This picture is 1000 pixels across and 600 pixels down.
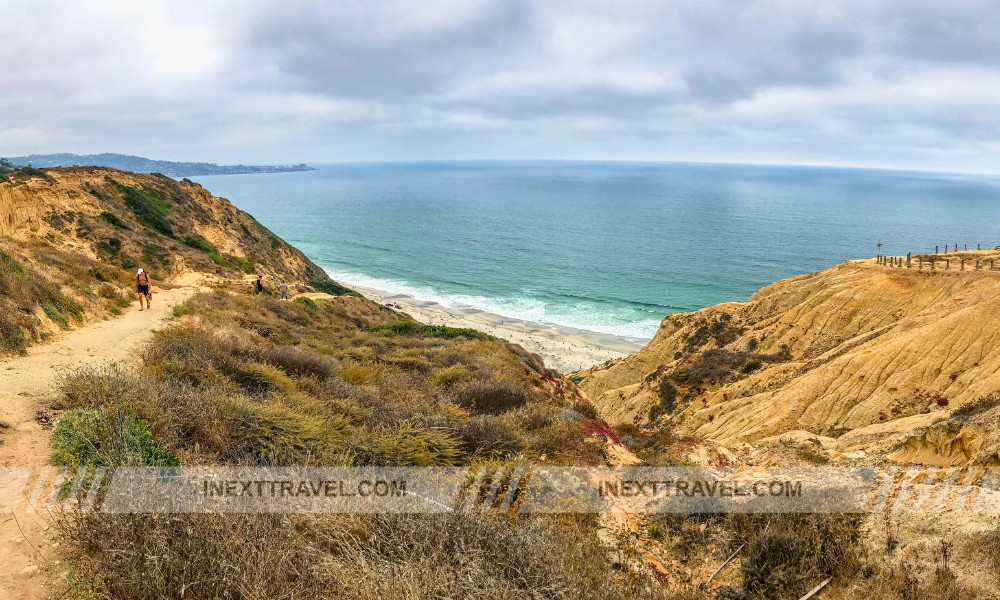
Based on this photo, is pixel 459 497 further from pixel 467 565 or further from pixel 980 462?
pixel 980 462

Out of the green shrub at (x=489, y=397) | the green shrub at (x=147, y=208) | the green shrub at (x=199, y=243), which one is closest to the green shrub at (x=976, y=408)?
the green shrub at (x=489, y=397)

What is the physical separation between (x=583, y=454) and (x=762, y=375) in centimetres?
1937

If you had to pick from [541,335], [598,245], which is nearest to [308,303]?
[541,335]

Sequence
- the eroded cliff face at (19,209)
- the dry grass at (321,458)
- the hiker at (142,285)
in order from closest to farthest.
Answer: the dry grass at (321,458)
the hiker at (142,285)
the eroded cliff face at (19,209)

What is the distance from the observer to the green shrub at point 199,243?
36.8m

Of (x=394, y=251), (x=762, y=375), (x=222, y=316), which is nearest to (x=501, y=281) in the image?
(x=394, y=251)

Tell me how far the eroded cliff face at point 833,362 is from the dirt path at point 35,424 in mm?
13371

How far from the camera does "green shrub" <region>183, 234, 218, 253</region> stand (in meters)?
36.8

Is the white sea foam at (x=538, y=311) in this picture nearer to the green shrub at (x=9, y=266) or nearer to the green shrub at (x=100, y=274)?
the green shrub at (x=100, y=274)

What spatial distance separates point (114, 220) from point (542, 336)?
33.5 m

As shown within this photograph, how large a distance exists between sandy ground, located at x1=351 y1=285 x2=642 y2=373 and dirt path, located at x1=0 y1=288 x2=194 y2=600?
30498 millimetres

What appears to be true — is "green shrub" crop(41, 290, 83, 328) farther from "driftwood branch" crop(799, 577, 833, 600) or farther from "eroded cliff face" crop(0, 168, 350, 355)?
"driftwood branch" crop(799, 577, 833, 600)

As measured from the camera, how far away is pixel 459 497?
5789 millimetres

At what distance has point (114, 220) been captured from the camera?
32.3 meters
